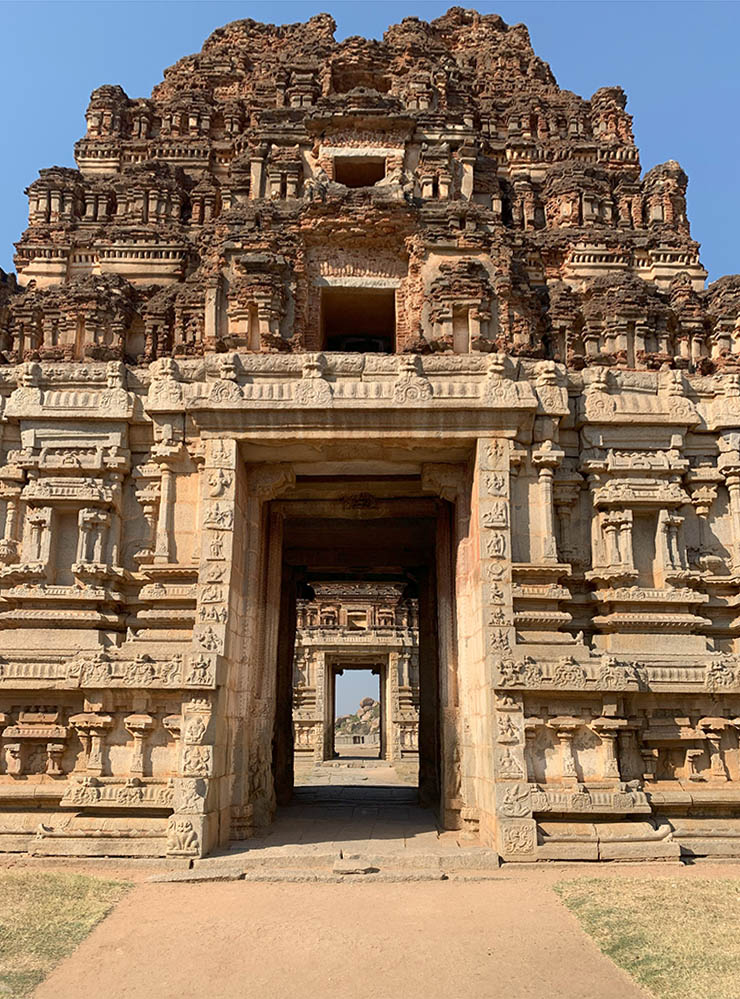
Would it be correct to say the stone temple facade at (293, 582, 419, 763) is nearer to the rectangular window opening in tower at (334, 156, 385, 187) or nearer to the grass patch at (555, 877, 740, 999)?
the rectangular window opening in tower at (334, 156, 385, 187)

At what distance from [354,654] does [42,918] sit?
24899 mm

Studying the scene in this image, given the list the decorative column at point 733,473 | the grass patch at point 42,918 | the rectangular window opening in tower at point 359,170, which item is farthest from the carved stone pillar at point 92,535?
the decorative column at point 733,473

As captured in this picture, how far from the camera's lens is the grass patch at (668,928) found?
675cm

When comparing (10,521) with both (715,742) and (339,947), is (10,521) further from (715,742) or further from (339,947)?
(715,742)

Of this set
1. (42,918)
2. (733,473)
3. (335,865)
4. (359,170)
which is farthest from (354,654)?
(42,918)

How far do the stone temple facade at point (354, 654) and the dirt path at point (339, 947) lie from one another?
2296cm

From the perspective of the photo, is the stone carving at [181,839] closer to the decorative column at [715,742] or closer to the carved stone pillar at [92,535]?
the carved stone pillar at [92,535]

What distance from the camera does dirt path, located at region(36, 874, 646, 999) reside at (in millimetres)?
6738

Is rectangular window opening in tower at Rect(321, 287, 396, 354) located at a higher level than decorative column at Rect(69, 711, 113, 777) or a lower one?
higher

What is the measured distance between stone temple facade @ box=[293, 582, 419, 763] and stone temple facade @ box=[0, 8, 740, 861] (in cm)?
1475

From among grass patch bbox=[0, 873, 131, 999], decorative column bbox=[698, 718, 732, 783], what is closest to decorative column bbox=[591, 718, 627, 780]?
decorative column bbox=[698, 718, 732, 783]

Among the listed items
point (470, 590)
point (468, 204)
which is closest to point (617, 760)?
point (470, 590)

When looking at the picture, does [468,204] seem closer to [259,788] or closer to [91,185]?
[91,185]

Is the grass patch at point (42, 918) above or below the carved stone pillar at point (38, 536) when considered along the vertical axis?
below
